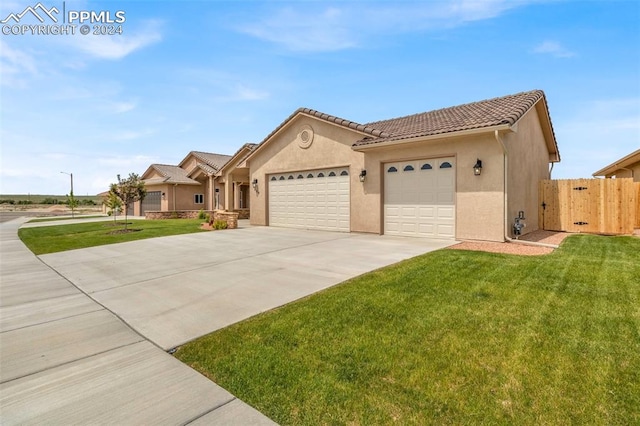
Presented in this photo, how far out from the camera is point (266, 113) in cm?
1755

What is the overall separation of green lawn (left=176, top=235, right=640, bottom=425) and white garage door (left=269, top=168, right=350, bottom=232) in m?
8.42

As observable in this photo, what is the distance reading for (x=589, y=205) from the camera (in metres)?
12.2

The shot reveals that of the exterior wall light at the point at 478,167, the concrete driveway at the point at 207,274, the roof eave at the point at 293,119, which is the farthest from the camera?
the roof eave at the point at 293,119

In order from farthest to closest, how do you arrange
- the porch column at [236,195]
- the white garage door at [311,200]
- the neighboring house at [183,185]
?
1. the neighboring house at [183,185]
2. the porch column at [236,195]
3. the white garage door at [311,200]

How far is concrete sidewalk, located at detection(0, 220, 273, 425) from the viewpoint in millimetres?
2389

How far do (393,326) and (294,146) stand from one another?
12.5 m

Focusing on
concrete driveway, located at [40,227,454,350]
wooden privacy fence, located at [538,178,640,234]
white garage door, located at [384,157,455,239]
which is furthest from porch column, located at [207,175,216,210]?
wooden privacy fence, located at [538,178,640,234]

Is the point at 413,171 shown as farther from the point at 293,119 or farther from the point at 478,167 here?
the point at 293,119

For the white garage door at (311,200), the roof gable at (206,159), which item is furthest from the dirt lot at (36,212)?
the white garage door at (311,200)

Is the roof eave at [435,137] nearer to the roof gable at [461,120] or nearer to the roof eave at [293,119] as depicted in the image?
the roof gable at [461,120]

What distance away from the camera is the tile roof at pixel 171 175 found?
95.1ft

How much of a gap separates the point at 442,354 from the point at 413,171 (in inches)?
359

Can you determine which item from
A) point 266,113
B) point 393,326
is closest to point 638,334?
point 393,326

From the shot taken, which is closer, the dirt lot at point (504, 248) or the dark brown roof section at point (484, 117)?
the dirt lot at point (504, 248)
